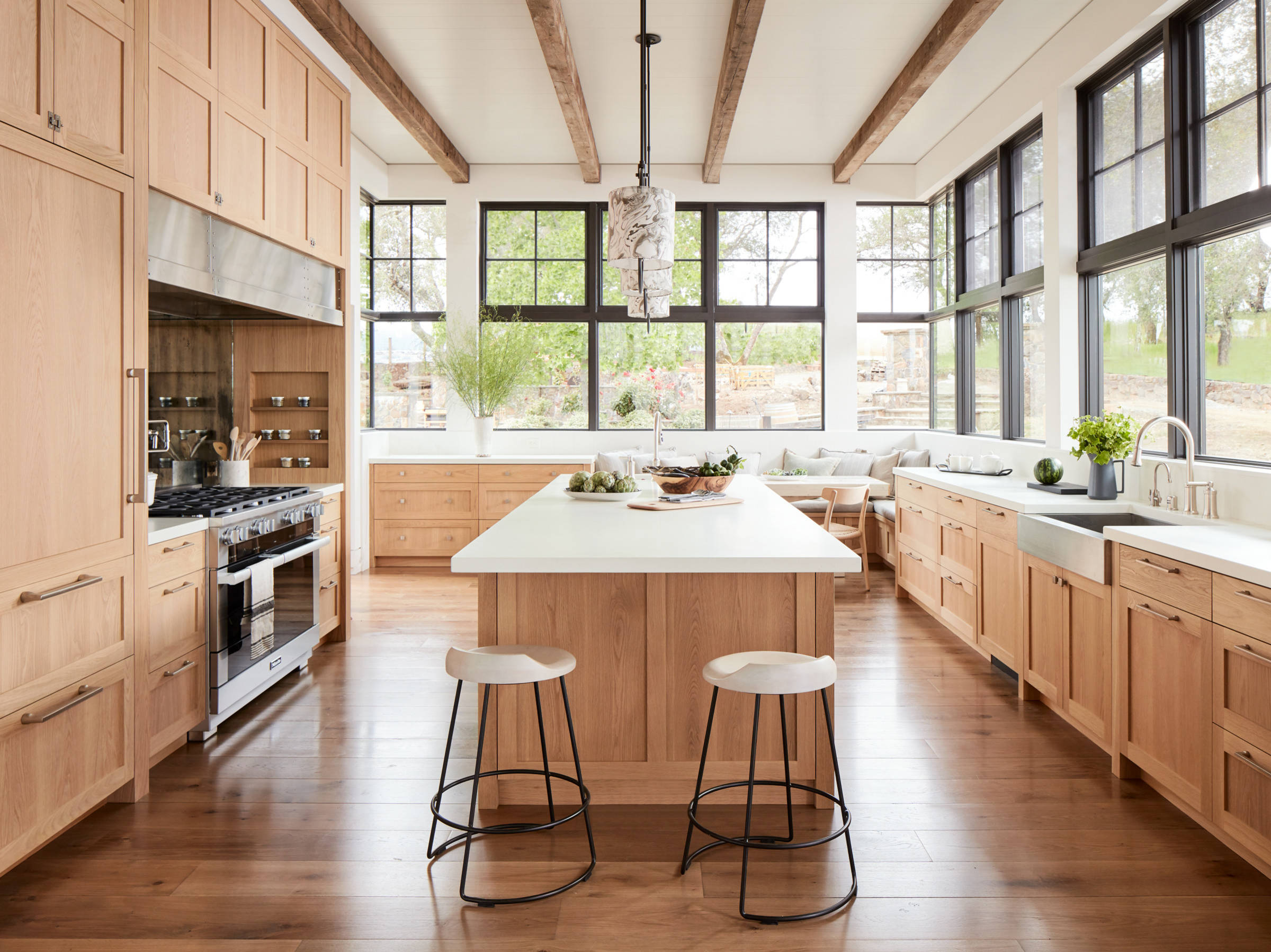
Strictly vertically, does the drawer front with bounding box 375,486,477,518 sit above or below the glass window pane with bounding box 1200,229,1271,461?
below

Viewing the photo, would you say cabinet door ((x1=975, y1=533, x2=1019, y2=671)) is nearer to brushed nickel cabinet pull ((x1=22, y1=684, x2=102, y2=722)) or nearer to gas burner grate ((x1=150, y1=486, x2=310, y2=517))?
brushed nickel cabinet pull ((x1=22, y1=684, x2=102, y2=722))

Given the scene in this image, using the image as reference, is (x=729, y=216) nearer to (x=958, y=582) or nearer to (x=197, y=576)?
(x=958, y=582)

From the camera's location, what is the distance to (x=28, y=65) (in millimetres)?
2197

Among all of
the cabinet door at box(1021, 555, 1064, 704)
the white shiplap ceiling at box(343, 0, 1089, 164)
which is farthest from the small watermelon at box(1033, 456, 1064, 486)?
the white shiplap ceiling at box(343, 0, 1089, 164)

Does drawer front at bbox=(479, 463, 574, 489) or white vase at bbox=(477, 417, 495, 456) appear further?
white vase at bbox=(477, 417, 495, 456)

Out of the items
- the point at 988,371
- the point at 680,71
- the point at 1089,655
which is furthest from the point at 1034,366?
the point at 680,71

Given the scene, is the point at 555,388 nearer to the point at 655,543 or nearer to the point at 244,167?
the point at 244,167

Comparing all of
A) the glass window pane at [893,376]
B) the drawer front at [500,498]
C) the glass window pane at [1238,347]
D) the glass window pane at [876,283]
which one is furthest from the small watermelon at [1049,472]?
the drawer front at [500,498]

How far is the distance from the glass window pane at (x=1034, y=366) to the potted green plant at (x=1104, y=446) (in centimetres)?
145

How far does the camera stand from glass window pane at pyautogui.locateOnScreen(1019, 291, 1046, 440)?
5234 millimetres

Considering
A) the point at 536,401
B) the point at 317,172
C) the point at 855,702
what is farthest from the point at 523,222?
the point at 855,702

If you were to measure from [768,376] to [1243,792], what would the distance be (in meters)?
5.71

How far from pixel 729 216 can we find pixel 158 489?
5.40 meters

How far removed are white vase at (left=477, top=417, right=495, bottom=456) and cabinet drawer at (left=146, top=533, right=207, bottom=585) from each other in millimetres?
3884
